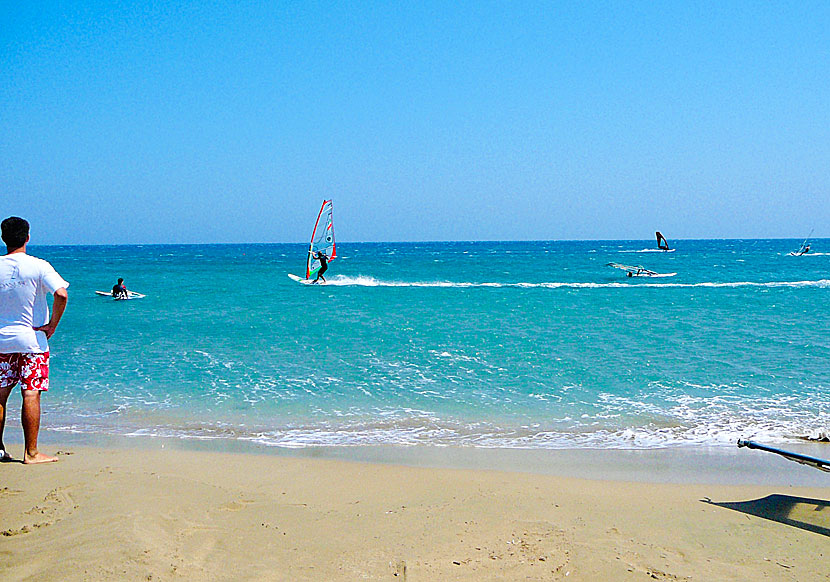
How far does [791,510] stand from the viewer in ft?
14.7

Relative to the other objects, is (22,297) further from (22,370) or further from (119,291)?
(119,291)

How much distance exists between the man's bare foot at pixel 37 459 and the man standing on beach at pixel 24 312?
0.53 meters

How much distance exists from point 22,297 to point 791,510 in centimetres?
568

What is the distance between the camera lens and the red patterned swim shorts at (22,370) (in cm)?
462

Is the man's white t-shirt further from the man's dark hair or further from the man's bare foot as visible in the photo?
the man's bare foot

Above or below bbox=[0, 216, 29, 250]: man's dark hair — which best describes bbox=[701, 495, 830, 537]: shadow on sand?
below

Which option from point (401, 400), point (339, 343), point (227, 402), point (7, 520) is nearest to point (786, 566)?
point (7, 520)

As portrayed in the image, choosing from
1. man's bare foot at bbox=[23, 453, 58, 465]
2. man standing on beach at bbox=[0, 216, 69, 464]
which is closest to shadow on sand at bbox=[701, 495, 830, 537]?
man standing on beach at bbox=[0, 216, 69, 464]

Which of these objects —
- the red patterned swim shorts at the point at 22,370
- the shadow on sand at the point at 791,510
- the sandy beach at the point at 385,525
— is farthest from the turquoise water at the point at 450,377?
the red patterned swim shorts at the point at 22,370

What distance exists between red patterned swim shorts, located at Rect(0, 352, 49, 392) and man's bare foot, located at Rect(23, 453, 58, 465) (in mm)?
788

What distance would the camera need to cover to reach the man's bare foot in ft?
16.7

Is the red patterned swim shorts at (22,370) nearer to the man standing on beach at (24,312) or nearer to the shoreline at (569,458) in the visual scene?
the man standing on beach at (24,312)

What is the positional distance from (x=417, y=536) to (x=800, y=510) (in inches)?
109

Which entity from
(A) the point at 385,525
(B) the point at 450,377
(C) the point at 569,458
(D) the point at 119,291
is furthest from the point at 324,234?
(A) the point at 385,525
